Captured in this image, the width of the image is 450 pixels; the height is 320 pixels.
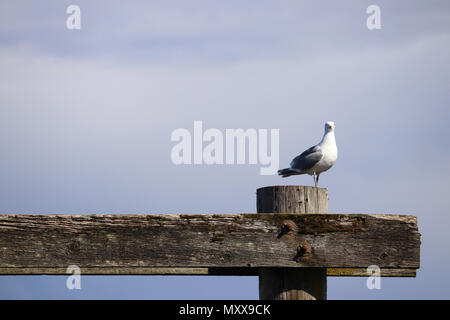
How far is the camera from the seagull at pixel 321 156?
34.7 ft

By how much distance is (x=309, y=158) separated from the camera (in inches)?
420

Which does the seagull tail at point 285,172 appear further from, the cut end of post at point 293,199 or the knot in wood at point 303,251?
the knot in wood at point 303,251

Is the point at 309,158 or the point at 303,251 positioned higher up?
the point at 309,158

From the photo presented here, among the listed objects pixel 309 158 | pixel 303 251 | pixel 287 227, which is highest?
pixel 309 158

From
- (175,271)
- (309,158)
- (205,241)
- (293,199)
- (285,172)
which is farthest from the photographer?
(285,172)

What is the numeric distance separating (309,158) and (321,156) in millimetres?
201

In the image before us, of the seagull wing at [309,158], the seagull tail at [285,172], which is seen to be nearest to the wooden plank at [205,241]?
the seagull wing at [309,158]

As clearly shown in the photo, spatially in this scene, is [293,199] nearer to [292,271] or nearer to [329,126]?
[292,271]

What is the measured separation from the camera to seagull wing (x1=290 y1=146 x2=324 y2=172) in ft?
34.7

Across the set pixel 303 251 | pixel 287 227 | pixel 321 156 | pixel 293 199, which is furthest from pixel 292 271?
pixel 321 156

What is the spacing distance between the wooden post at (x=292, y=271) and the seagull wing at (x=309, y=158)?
6.12 meters

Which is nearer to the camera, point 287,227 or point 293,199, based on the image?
point 287,227

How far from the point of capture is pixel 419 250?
415cm

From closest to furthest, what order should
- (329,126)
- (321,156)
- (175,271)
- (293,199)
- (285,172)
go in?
(293,199), (175,271), (321,156), (329,126), (285,172)
